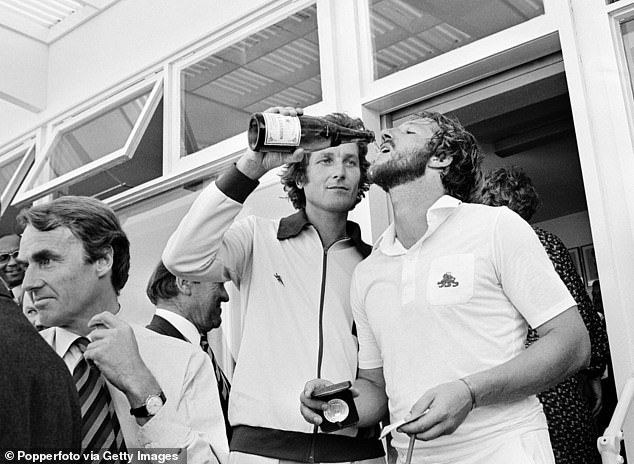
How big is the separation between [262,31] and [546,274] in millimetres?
1959

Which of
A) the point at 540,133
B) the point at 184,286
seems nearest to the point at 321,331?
the point at 184,286

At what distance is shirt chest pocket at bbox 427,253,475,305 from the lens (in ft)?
4.60

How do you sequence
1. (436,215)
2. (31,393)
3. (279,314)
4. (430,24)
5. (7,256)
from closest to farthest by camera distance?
(31,393) < (436,215) < (279,314) < (7,256) < (430,24)

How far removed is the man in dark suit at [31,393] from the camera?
72cm

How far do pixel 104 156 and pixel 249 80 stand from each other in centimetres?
81

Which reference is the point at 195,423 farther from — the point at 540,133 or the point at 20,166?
the point at 20,166

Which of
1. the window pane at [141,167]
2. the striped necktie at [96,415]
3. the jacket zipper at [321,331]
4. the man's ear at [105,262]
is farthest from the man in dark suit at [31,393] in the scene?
the window pane at [141,167]

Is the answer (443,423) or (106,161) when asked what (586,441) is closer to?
(443,423)

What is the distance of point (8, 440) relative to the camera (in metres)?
0.71

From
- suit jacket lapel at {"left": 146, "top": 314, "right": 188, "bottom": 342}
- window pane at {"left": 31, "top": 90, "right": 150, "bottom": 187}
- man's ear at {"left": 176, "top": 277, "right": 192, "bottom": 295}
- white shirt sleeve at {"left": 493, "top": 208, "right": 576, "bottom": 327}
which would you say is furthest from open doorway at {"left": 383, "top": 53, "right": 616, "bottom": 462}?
window pane at {"left": 31, "top": 90, "right": 150, "bottom": 187}

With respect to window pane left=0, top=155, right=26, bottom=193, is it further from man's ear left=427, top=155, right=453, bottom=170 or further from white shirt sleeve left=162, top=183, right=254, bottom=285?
man's ear left=427, top=155, right=453, bottom=170

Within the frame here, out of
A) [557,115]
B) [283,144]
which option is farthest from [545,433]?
[557,115]

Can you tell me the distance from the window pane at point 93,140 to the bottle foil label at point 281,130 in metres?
1.88

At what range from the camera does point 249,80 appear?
9.90 feet
